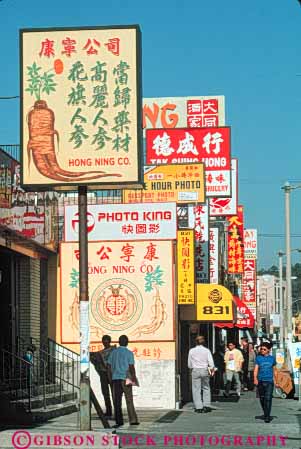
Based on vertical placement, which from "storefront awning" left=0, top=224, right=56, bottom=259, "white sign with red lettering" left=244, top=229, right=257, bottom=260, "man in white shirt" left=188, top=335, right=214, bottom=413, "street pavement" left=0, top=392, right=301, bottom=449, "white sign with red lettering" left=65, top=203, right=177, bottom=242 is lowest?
"street pavement" left=0, top=392, right=301, bottom=449

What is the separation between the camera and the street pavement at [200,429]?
1573 cm

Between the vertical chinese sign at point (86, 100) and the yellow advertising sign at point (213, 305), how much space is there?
12150 millimetres

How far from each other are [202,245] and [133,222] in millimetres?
6280

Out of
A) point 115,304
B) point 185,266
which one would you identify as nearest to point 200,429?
point 115,304

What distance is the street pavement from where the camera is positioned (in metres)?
15.7

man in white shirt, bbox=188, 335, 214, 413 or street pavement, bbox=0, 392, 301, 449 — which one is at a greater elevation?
man in white shirt, bbox=188, 335, 214, 413

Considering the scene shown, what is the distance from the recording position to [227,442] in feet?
52.1

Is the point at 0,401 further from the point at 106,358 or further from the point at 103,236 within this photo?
the point at 103,236

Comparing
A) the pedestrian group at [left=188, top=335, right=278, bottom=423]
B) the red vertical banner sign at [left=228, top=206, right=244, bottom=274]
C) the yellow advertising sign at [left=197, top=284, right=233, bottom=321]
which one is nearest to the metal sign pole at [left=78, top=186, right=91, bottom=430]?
the pedestrian group at [left=188, top=335, right=278, bottom=423]

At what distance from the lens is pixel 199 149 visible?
1423 inches

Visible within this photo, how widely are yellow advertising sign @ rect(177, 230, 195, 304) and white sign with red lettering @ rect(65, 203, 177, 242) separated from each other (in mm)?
546

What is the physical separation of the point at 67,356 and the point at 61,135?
9475mm

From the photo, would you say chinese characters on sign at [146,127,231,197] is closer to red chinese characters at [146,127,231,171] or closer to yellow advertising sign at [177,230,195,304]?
red chinese characters at [146,127,231,171]

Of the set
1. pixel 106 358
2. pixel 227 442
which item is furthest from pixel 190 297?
pixel 227 442
